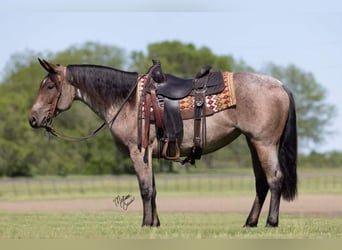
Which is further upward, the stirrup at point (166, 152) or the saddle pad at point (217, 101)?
the saddle pad at point (217, 101)

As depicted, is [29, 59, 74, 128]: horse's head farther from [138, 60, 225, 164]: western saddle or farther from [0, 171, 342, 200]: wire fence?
[0, 171, 342, 200]: wire fence

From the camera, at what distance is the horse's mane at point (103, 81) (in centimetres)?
1320

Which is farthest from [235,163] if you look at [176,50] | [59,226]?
[59,226]

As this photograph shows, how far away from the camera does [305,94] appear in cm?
7338

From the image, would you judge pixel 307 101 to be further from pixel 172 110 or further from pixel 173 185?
pixel 172 110

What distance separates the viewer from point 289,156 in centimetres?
1302

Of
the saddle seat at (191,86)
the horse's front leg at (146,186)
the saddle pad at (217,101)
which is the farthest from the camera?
the saddle seat at (191,86)

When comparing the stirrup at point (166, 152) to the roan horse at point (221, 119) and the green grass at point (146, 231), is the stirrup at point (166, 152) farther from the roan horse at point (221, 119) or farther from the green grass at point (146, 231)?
the green grass at point (146, 231)

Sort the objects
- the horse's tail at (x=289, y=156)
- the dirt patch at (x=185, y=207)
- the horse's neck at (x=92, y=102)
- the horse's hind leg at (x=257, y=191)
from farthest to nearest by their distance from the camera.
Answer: the dirt patch at (x=185, y=207) < the horse's neck at (x=92, y=102) < the horse's hind leg at (x=257, y=191) < the horse's tail at (x=289, y=156)

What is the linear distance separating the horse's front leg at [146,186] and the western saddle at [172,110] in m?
0.11

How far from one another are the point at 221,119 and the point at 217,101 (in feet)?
1.06

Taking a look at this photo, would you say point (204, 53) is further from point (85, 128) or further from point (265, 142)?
point (265, 142)

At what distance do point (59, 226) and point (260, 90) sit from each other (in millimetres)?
4278

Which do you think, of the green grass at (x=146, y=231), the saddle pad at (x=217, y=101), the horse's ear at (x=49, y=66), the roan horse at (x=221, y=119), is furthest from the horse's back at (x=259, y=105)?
the horse's ear at (x=49, y=66)
